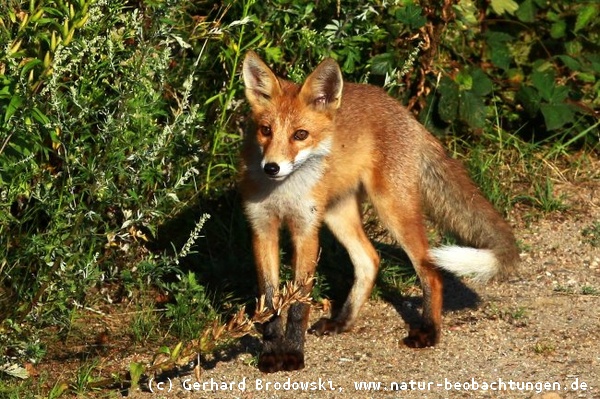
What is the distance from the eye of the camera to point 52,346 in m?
4.94

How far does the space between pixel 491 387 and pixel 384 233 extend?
193 centimetres

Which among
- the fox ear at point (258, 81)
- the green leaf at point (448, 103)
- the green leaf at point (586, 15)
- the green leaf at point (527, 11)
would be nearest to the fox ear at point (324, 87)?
the fox ear at point (258, 81)

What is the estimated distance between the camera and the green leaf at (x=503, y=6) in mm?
6914

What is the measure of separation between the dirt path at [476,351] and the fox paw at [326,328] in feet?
0.19

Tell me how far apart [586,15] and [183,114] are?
2958 mm

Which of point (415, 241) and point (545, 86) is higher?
point (545, 86)

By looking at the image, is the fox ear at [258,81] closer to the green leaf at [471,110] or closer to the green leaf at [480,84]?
the green leaf at [471,110]

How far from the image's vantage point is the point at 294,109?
16.2 feet

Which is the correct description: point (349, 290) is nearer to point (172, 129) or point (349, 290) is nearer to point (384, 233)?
→ point (384, 233)

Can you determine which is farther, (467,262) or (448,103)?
(448,103)

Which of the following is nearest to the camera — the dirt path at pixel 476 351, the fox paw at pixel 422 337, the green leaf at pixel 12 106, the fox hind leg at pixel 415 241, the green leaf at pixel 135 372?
the green leaf at pixel 12 106

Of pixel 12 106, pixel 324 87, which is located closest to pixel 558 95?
pixel 324 87

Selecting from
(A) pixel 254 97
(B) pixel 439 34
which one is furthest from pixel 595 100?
(A) pixel 254 97

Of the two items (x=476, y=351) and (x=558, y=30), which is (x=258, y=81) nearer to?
(x=476, y=351)
